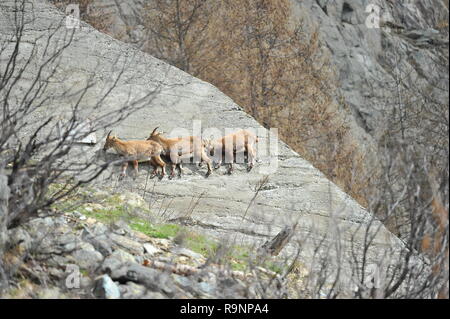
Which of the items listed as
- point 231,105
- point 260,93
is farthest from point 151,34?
point 231,105

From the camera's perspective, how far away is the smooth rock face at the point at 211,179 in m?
10.1

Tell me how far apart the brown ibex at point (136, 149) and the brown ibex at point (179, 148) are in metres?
0.14

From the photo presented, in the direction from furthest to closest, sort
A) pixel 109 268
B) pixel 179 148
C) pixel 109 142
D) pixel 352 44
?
pixel 352 44, pixel 179 148, pixel 109 142, pixel 109 268

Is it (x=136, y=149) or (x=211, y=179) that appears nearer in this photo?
(x=136, y=149)

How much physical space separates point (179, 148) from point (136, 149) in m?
0.69

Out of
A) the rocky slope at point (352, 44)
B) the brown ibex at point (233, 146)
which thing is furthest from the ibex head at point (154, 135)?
the rocky slope at point (352, 44)

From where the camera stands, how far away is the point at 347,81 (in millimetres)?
33906

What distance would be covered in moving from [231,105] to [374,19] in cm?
1153

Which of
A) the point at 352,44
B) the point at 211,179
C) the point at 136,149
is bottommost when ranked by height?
the point at 211,179

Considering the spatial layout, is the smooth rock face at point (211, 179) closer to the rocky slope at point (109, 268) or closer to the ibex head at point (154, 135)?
the ibex head at point (154, 135)

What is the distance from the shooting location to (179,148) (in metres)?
11.5

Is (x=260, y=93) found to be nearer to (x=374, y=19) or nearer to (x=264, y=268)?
(x=374, y=19)

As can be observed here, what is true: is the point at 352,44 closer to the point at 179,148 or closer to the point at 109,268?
the point at 179,148

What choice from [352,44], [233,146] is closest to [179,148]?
[233,146]
